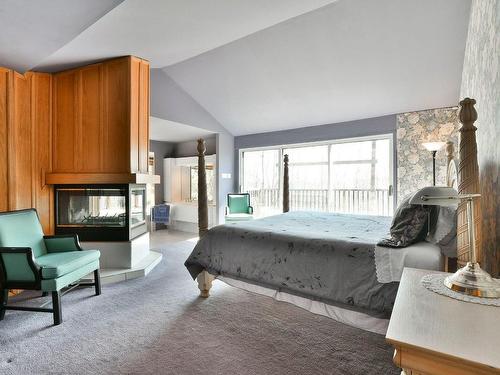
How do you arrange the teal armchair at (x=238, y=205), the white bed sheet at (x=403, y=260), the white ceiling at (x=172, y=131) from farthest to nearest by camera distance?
the teal armchair at (x=238, y=205) → the white ceiling at (x=172, y=131) → the white bed sheet at (x=403, y=260)

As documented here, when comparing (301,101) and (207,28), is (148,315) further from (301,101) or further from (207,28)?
(301,101)

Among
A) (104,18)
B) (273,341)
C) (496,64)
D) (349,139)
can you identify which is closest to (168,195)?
(349,139)

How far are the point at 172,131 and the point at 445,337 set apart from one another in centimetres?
573

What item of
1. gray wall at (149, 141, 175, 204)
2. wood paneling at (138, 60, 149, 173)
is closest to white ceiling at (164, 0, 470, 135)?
wood paneling at (138, 60, 149, 173)

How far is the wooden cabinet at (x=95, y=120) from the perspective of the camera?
342 centimetres

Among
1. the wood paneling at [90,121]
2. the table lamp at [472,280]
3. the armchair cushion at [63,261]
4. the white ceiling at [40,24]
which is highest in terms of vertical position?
the white ceiling at [40,24]

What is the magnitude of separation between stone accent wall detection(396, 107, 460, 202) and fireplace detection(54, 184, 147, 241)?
4.01 metres

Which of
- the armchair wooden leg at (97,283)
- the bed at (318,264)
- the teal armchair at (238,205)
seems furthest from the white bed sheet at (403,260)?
the teal armchair at (238,205)

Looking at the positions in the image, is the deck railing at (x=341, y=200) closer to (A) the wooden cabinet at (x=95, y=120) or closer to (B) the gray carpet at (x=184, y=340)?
(B) the gray carpet at (x=184, y=340)

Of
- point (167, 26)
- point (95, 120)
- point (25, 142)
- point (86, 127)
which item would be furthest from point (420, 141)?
point (25, 142)

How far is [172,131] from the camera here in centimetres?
581

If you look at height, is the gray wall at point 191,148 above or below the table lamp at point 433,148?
above

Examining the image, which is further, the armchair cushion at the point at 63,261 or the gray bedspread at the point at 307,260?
the armchair cushion at the point at 63,261

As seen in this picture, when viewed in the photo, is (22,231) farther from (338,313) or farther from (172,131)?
(172,131)
